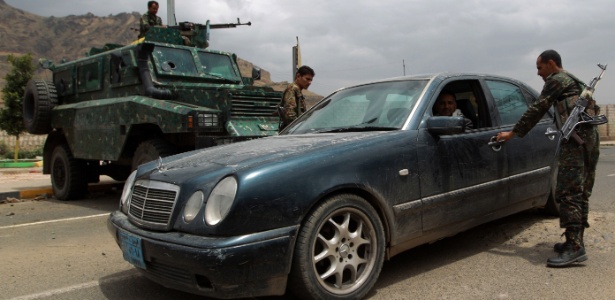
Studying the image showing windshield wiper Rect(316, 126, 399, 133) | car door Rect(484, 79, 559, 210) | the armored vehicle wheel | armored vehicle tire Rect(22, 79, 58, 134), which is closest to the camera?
windshield wiper Rect(316, 126, 399, 133)

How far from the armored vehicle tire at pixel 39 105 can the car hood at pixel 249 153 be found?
6.47m

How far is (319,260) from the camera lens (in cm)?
291

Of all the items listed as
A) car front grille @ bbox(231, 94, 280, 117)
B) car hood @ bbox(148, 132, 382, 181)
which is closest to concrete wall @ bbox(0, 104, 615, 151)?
car front grille @ bbox(231, 94, 280, 117)

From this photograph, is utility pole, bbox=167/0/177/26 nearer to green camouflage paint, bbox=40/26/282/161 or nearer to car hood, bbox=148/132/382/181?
green camouflage paint, bbox=40/26/282/161

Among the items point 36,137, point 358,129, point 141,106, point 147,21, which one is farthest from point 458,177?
point 36,137

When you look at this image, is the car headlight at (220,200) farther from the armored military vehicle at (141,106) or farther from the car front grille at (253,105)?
the car front grille at (253,105)

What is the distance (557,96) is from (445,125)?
944 mm

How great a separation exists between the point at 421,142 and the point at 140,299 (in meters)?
2.09

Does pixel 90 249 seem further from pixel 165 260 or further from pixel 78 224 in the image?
pixel 165 260

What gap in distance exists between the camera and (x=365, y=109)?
4.07 meters

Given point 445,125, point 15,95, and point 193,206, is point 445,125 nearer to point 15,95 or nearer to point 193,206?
point 193,206

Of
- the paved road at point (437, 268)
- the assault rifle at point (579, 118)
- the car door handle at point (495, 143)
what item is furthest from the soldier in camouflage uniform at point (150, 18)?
the assault rifle at point (579, 118)

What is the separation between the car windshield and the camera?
3.78 m

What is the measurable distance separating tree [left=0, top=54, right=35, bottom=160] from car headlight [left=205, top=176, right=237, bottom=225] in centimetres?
1734
